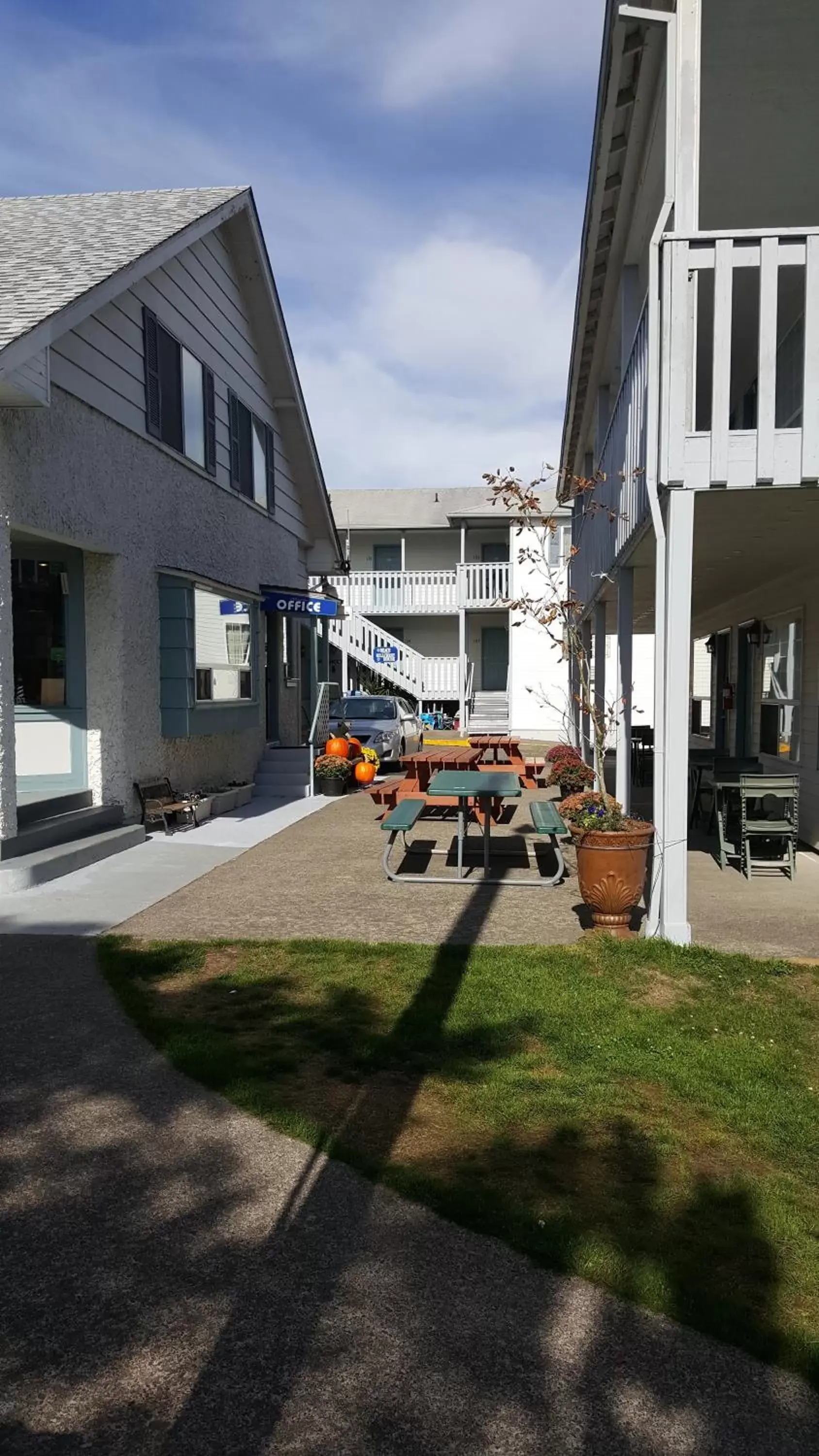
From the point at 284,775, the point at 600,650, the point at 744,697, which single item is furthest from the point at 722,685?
the point at 284,775

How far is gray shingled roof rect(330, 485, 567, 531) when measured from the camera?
1276 inches

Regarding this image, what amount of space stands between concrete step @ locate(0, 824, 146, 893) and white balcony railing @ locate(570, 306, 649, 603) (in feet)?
16.1

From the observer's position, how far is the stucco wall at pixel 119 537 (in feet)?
28.9

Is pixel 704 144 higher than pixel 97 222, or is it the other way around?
pixel 97 222

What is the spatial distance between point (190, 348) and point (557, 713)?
17520 millimetres

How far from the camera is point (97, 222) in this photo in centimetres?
1177

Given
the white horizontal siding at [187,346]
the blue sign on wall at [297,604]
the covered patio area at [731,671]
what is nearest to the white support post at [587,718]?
the covered patio area at [731,671]

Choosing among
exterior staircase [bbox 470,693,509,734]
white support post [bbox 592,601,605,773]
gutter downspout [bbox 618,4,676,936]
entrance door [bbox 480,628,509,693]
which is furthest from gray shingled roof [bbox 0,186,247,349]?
entrance door [bbox 480,628,509,693]

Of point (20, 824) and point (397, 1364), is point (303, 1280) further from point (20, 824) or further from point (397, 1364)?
point (20, 824)

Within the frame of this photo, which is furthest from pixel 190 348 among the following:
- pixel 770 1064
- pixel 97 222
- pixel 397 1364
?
pixel 397 1364

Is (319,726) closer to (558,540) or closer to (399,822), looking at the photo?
(399,822)

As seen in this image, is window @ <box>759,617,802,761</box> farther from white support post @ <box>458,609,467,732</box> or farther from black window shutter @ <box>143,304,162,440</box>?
white support post @ <box>458,609,467,732</box>

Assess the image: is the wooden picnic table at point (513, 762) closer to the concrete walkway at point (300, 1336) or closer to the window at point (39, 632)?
the window at point (39, 632)

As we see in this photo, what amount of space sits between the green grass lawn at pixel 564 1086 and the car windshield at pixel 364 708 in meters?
13.9
